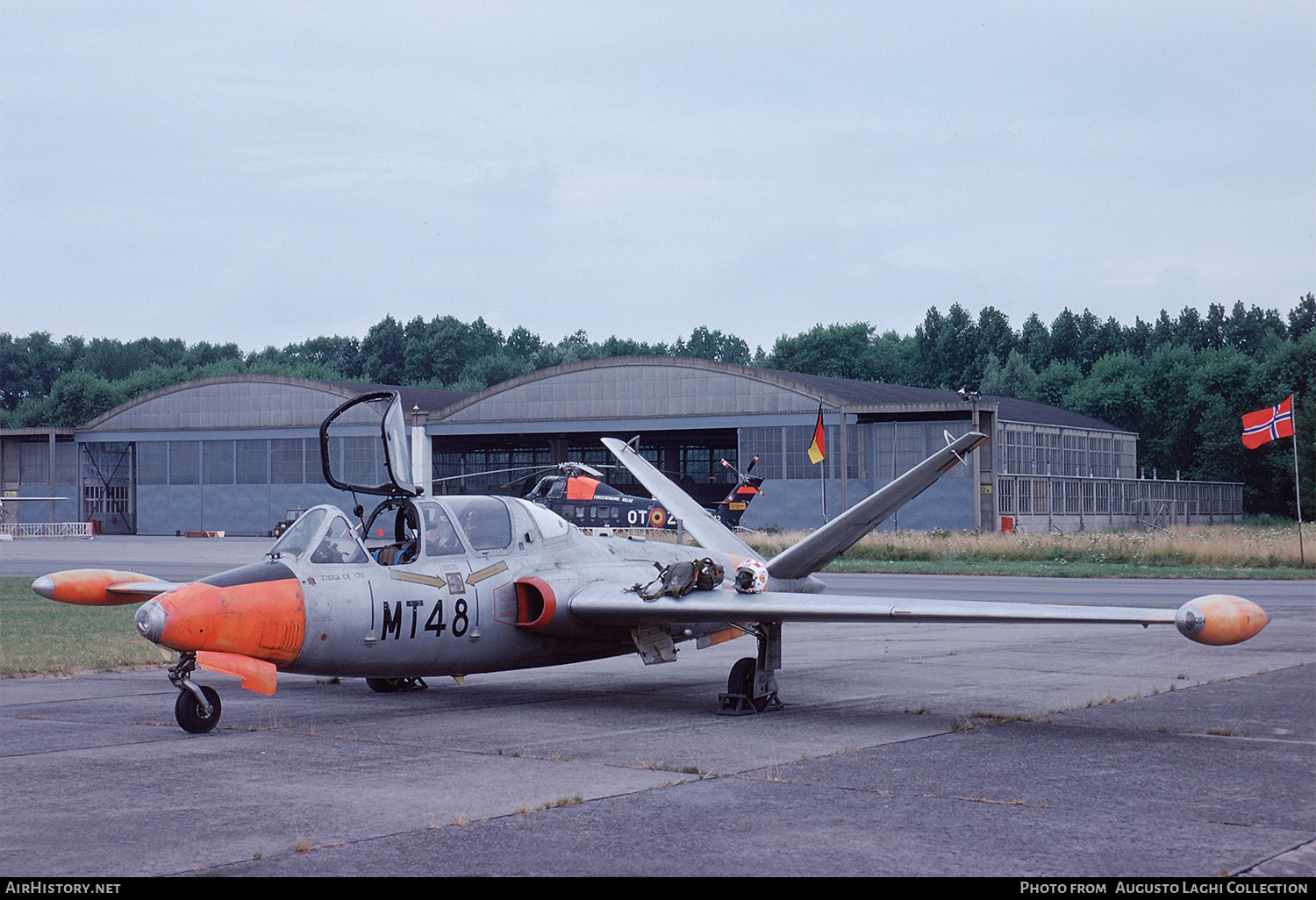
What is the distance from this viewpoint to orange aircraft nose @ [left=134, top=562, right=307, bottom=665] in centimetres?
1005

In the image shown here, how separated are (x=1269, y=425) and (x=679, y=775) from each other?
37735mm

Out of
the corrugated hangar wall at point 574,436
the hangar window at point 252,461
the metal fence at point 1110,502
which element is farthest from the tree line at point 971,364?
the hangar window at point 252,461

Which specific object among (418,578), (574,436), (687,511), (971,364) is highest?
(971,364)

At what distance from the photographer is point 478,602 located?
40.9ft

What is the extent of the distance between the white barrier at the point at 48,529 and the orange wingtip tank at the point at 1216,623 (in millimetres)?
71495

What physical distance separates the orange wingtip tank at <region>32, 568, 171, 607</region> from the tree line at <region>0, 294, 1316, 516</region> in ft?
269

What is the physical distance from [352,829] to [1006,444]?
5530cm

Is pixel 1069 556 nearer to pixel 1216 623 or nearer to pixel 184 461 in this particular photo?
pixel 1216 623

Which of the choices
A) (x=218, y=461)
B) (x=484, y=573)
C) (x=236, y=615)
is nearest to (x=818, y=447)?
(x=484, y=573)

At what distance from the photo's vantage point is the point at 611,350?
5723 inches

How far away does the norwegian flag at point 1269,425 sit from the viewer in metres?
40.6

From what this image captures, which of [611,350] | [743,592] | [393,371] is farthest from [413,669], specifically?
[393,371]

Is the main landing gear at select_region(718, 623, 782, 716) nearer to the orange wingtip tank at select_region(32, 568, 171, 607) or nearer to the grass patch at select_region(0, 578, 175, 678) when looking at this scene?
the orange wingtip tank at select_region(32, 568, 171, 607)

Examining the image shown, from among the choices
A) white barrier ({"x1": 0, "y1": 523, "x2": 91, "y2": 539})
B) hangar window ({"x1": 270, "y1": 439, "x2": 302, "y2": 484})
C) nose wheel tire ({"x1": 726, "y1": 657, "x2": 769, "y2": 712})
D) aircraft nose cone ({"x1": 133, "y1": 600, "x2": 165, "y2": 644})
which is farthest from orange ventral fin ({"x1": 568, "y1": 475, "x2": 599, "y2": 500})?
white barrier ({"x1": 0, "y1": 523, "x2": 91, "y2": 539})
